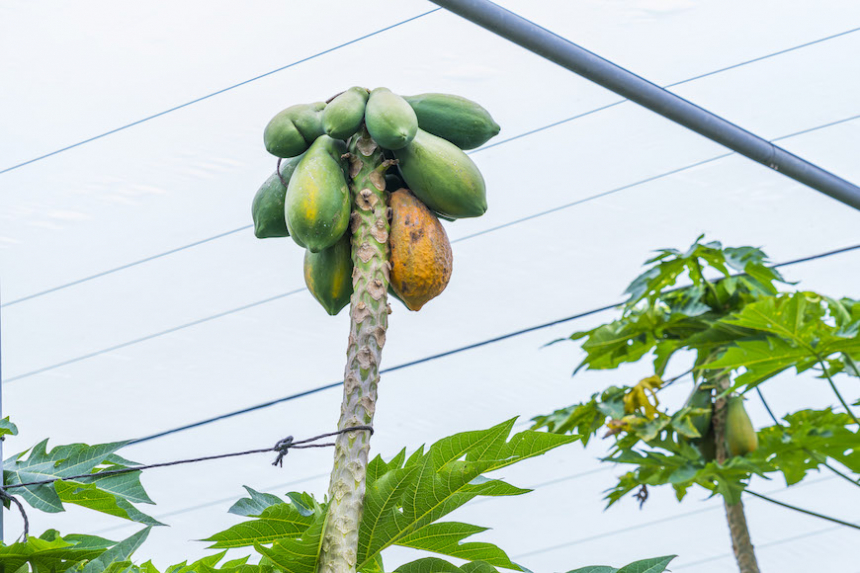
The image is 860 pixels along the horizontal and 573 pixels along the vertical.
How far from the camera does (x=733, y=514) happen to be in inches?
78.2

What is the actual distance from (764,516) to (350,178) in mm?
3684

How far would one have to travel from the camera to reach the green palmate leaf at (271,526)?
2.51ft

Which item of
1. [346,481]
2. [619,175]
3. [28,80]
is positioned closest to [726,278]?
[619,175]

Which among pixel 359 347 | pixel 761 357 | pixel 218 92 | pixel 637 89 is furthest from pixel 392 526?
pixel 218 92

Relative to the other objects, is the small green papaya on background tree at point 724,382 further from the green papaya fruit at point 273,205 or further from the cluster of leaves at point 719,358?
the green papaya fruit at point 273,205

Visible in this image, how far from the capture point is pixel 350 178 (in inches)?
35.4

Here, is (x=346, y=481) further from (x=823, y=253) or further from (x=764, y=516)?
(x=764, y=516)

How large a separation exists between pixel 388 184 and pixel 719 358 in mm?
1241

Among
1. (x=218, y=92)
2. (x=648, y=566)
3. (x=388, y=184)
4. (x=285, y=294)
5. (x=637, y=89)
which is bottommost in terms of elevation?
(x=648, y=566)

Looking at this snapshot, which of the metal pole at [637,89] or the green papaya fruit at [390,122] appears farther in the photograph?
the metal pole at [637,89]

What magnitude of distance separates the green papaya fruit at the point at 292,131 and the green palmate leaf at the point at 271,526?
1.12ft

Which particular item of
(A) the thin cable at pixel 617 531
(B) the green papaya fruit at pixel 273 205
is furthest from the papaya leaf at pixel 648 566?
(A) the thin cable at pixel 617 531

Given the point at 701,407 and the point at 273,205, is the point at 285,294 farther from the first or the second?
the point at 273,205

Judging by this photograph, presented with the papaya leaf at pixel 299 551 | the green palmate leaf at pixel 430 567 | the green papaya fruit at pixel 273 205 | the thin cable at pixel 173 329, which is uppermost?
the thin cable at pixel 173 329
